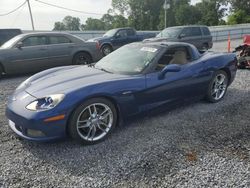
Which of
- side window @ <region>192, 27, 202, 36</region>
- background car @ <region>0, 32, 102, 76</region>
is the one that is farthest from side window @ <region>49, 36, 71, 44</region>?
side window @ <region>192, 27, 202, 36</region>

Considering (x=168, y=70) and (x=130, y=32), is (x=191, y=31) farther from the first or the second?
(x=168, y=70)

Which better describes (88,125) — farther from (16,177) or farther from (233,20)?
(233,20)

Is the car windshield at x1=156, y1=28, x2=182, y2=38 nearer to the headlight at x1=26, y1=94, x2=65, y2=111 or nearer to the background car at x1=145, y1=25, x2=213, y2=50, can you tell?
the background car at x1=145, y1=25, x2=213, y2=50

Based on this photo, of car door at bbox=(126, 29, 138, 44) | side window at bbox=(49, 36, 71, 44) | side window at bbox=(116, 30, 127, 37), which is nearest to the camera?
side window at bbox=(49, 36, 71, 44)

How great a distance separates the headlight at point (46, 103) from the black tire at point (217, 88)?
2892mm

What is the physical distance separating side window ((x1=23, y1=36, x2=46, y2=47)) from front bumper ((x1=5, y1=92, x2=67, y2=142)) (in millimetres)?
5021

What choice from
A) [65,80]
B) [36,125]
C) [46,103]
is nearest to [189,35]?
[65,80]

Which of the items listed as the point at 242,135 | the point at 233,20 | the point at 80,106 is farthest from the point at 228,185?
the point at 233,20

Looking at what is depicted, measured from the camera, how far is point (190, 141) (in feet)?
11.3

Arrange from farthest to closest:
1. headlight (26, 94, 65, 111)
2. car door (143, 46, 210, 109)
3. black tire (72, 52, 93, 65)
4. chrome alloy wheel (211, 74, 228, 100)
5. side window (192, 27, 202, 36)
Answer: side window (192, 27, 202, 36)
black tire (72, 52, 93, 65)
chrome alloy wheel (211, 74, 228, 100)
car door (143, 46, 210, 109)
headlight (26, 94, 65, 111)

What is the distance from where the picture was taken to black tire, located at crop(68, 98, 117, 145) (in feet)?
10.4

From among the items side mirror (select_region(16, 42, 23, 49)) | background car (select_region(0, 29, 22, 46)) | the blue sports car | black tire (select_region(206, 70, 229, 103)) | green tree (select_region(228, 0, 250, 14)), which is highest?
green tree (select_region(228, 0, 250, 14))

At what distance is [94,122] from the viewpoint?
3389 mm

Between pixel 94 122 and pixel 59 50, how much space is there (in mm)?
5383
